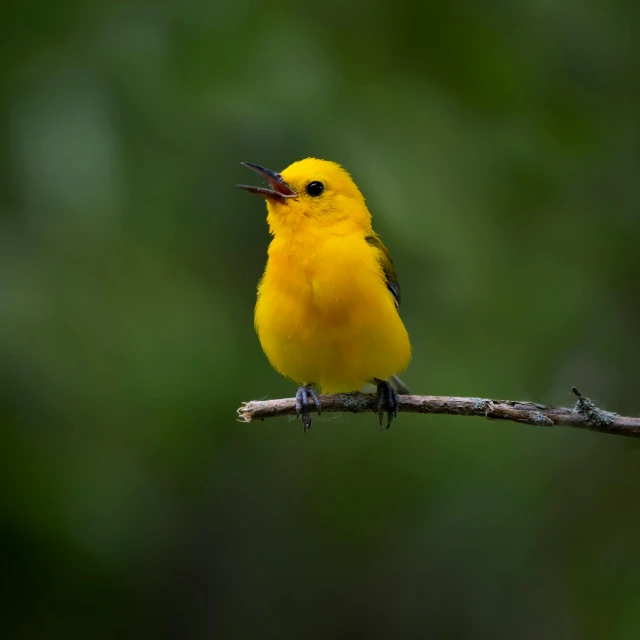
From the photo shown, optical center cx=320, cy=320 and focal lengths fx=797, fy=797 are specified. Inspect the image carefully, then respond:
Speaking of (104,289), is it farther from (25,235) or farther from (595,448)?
(595,448)

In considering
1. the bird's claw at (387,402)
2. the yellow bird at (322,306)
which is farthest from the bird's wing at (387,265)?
the bird's claw at (387,402)

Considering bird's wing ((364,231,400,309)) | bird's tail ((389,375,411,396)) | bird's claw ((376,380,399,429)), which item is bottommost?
bird's claw ((376,380,399,429))

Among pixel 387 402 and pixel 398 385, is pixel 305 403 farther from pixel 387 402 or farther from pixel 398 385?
pixel 398 385

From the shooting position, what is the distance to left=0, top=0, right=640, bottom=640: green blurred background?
337cm

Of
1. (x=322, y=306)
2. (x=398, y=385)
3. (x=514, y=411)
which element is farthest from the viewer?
(x=398, y=385)

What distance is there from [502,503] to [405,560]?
1291 millimetres

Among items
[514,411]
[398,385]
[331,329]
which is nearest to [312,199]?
[331,329]

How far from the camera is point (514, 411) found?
3.30 metres

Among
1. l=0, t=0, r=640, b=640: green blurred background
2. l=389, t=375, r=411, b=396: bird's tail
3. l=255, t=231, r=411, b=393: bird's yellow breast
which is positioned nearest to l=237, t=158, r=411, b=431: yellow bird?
l=255, t=231, r=411, b=393: bird's yellow breast

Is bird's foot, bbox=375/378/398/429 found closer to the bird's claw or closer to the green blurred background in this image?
the bird's claw

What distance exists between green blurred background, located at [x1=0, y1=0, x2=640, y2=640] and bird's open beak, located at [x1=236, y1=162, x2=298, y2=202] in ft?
0.34

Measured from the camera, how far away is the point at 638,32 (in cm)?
424

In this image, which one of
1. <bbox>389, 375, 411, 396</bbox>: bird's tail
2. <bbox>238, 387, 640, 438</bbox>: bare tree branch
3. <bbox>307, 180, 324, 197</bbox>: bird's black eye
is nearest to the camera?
<bbox>238, 387, 640, 438</bbox>: bare tree branch

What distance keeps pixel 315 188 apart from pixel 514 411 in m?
2.08
